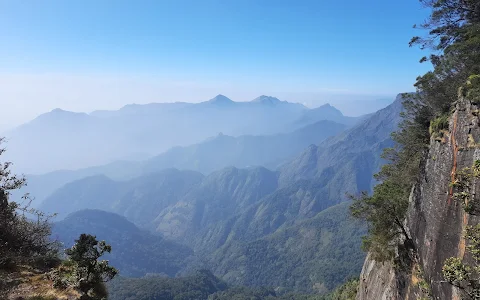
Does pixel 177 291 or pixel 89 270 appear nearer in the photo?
pixel 89 270

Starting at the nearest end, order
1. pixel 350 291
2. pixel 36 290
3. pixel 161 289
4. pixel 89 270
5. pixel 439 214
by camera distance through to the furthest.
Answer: pixel 36 290
pixel 89 270
pixel 439 214
pixel 350 291
pixel 161 289

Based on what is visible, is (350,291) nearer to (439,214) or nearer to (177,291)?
(439,214)

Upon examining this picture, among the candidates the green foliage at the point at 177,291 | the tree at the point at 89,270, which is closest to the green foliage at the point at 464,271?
the tree at the point at 89,270

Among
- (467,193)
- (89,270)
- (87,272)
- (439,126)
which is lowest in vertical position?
(87,272)

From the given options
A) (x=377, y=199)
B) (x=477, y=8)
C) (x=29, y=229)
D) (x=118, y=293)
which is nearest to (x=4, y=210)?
(x=29, y=229)

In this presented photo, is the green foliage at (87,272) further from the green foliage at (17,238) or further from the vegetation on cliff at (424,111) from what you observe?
the vegetation on cliff at (424,111)

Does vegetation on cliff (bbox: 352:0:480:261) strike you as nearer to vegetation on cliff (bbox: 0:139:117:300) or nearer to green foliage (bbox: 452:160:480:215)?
green foliage (bbox: 452:160:480:215)

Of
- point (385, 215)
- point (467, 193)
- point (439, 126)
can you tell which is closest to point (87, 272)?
point (467, 193)

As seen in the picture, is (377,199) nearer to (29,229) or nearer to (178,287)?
(29,229)
